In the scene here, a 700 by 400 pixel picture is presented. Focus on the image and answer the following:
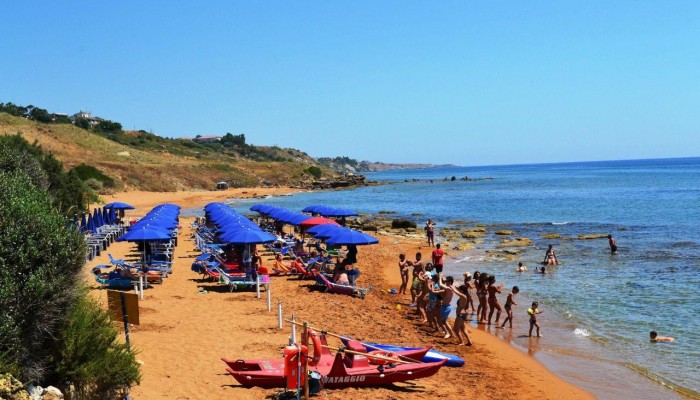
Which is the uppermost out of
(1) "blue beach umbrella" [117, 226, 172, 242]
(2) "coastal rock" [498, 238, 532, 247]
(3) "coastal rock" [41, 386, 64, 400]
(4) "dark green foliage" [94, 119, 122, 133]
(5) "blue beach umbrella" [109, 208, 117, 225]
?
(4) "dark green foliage" [94, 119, 122, 133]

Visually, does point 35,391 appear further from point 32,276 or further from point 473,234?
point 473,234

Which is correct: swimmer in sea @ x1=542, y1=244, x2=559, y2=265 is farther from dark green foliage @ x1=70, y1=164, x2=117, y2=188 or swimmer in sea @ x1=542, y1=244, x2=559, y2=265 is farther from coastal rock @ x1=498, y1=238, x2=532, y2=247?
dark green foliage @ x1=70, y1=164, x2=117, y2=188

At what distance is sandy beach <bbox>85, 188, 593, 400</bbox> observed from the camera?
10.2 meters

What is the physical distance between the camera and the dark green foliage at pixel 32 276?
22.9ft

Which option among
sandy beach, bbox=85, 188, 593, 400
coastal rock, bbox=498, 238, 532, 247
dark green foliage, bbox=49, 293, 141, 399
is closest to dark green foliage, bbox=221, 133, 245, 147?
coastal rock, bbox=498, 238, 532, 247

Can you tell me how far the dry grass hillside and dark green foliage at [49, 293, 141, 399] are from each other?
2536 inches

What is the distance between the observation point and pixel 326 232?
827 inches

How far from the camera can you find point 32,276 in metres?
7.12

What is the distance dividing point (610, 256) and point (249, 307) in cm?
1926

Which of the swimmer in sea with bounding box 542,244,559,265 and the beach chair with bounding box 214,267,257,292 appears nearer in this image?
the beach chair with bounding box 214,267,257,292

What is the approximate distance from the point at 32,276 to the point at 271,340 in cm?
635

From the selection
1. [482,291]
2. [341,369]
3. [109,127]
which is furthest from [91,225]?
[109,127]

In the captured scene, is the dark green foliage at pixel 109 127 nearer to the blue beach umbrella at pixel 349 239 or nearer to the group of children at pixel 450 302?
the blue beach umbrella at pixel 349 239

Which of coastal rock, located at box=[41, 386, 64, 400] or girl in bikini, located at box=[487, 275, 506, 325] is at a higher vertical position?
coastal rock, located at box=[41, 386, 64, 400]
